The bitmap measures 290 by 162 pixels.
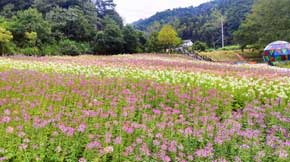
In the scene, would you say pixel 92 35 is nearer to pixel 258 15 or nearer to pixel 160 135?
pixel 258 15

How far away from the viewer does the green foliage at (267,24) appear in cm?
4144

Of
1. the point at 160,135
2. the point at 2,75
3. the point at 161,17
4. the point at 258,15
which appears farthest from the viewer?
the point at 161,17

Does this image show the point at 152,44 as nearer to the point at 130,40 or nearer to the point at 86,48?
the point at 130,40

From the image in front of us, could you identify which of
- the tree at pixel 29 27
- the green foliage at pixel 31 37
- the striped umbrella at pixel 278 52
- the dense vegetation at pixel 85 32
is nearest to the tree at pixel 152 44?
the dense vegetation at pixel 85 32

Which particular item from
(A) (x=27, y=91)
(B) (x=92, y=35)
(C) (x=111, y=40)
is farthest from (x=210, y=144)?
(B) (x=92, y=35)

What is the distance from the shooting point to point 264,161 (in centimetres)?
344

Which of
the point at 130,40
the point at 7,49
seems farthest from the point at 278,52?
the point at 7,49

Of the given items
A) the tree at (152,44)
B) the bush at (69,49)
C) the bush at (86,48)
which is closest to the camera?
the bush at (69,49)

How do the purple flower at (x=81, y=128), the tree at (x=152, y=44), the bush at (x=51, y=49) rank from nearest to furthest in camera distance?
the purple flower at (x=81, y=128) < the bush at (x=51, y=49) < the tree at (x=152, y=44)

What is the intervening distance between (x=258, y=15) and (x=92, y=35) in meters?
26.3

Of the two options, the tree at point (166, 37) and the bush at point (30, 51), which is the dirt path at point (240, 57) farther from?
the bush at point (30, 51)

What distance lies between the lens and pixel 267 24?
43469mm

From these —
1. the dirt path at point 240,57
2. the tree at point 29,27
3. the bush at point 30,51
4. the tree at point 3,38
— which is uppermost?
the tree at point 29,27

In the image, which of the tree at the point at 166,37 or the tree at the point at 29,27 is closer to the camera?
the tree at the point at 29,27
